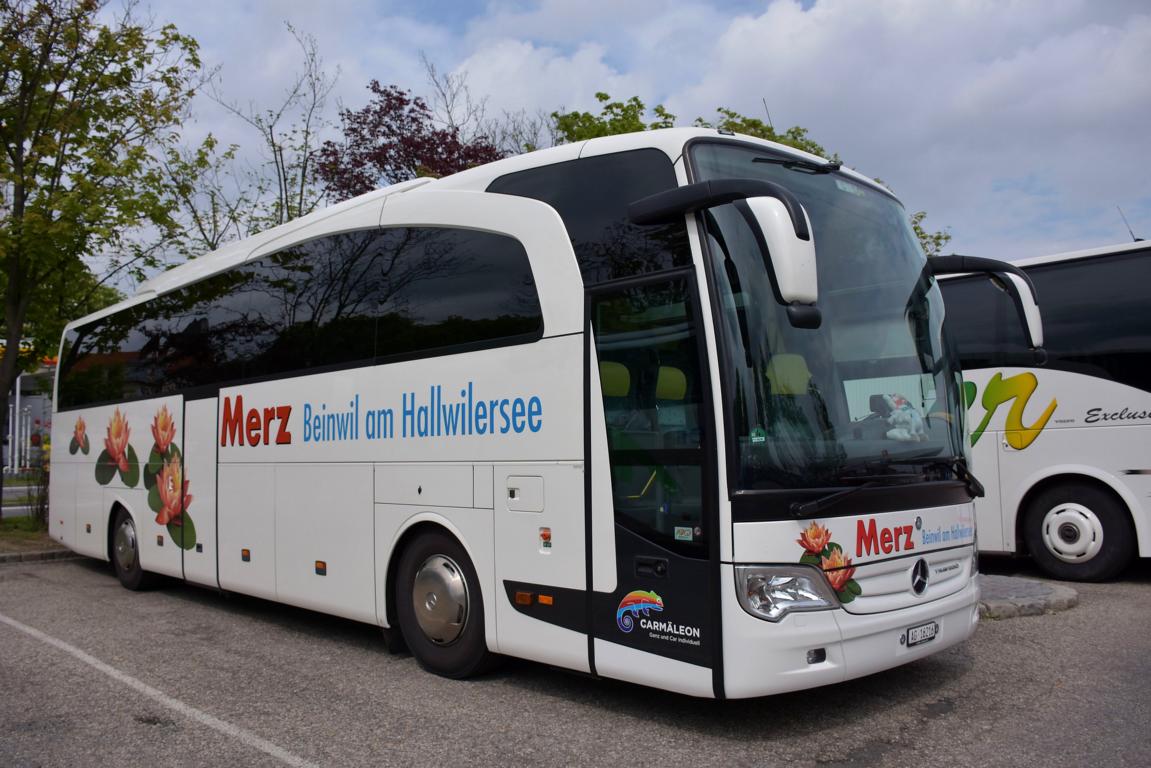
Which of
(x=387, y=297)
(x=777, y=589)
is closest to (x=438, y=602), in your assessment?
(x=387, y=297)

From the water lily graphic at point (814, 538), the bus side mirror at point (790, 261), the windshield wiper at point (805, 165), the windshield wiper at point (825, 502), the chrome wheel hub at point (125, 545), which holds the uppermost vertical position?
the windshield wiper at point (805, 165)

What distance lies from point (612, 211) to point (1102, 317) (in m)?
6.69

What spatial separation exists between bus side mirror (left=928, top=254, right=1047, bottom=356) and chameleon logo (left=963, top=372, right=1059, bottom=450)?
361 cm

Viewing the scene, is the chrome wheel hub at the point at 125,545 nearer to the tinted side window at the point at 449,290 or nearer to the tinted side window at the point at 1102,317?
the tinted side window at the point at 449,290

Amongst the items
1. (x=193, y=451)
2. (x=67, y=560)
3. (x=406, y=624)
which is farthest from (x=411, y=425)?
(x=67, y=560)

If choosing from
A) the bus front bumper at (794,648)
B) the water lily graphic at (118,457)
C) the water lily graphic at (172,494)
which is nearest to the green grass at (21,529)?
the water lily graphic at (118,457)

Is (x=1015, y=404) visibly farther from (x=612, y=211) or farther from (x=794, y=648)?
(x=794, y=648)

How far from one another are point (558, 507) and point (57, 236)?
12.7 metres

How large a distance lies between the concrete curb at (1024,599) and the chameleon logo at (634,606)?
4250 mm

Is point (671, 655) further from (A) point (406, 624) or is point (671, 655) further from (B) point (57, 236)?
(B) point (57, 236)

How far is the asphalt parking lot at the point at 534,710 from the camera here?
16.8 ft

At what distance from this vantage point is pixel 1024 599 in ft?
27.9

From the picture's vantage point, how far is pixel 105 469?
12.4 meters

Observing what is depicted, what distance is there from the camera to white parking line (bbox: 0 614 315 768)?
5227mm
